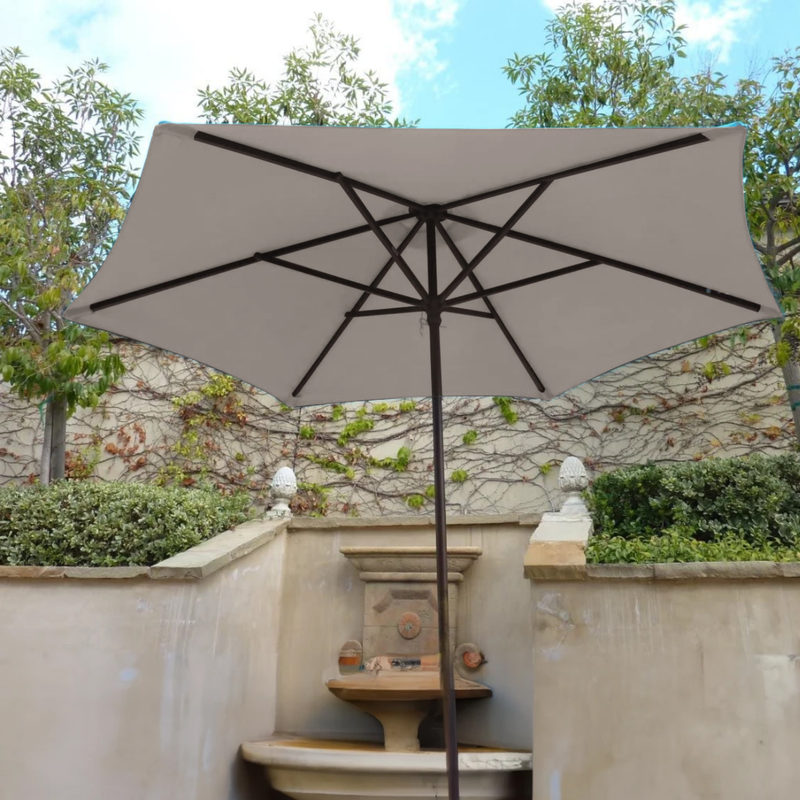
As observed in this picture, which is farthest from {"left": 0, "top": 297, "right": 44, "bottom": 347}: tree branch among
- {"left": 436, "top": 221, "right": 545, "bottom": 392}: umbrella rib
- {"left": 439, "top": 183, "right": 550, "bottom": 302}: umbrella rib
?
{"left": 439, "top": 183, "right": 550, "bottom": 302}: umbrella rib

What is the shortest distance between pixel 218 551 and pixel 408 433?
320 centimetres

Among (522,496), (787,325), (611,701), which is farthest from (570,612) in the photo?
(522,496)

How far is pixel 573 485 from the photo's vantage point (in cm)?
506

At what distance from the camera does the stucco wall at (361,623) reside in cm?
471

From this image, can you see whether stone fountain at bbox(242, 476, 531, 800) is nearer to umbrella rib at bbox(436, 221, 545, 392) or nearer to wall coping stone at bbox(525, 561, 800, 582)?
wall coping stone at bbox(525, 561, 800, 582)

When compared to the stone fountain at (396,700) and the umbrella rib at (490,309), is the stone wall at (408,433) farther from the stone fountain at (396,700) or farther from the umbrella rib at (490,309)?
the umbrella rib at (490,309)

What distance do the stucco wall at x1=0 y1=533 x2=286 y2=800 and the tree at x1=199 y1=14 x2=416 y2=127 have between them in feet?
16.4

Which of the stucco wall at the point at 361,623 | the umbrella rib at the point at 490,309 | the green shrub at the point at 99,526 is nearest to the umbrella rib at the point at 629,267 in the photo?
the umbrella rib at the point at 490,309

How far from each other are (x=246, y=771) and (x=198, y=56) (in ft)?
20.8

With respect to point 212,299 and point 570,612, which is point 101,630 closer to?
point 212,299

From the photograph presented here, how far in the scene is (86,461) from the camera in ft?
24.6

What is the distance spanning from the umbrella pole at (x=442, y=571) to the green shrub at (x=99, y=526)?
7.96ft

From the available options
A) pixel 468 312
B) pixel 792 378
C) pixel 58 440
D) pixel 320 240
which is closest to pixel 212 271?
pixel 320 240

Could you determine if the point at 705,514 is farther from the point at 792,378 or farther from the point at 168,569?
the point at 168,569
